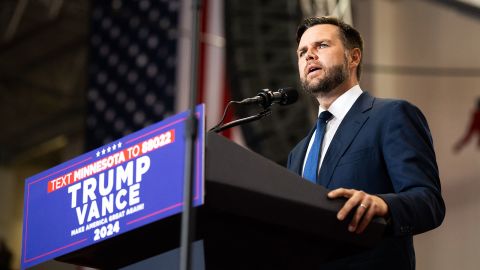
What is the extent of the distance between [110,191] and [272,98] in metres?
0.56

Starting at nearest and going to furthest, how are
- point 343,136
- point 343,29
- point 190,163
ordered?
point 190,163
point 343,136
point 343,29

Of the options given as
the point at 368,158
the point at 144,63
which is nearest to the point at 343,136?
the point at 368,158

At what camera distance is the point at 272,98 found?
2238 mm

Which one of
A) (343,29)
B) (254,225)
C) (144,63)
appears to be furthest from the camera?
(144,63)

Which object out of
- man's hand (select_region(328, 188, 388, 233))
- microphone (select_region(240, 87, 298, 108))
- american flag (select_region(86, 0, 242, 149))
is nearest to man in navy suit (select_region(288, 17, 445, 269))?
man's hand (select_region(328, 188, 388, 233))

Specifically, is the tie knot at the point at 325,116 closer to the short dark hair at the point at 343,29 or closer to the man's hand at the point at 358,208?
the short dark hair at the point at 343,29

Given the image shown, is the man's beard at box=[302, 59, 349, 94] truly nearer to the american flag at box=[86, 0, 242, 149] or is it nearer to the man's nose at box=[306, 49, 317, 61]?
the man's nose at box=[306, 49, 317, 61]

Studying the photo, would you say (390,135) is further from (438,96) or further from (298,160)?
(438,96)

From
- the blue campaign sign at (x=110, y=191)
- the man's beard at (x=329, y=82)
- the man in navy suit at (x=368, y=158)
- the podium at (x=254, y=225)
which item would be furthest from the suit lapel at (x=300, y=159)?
the blue campaign sign at (x=110, y=191)

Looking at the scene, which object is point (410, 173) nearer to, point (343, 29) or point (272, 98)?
point (272, 98)

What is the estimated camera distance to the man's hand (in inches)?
Result: 71.6

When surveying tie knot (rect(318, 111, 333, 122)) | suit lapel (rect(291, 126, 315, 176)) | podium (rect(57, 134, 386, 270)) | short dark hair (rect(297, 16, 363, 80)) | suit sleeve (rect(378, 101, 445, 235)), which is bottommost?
podium (rect(57, 134, 386, 270))

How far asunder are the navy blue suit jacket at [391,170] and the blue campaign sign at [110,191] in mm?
489

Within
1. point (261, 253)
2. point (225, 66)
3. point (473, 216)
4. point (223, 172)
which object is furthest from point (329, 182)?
point (473, 216)
